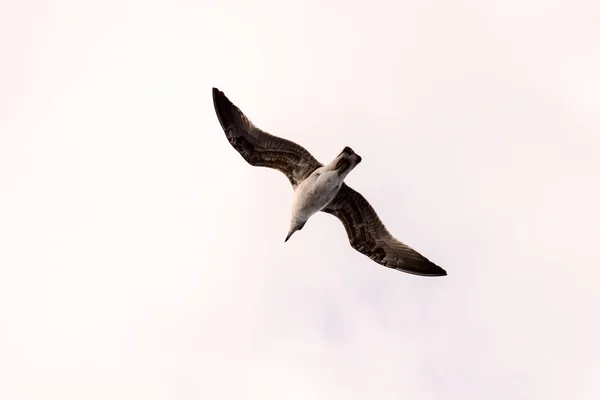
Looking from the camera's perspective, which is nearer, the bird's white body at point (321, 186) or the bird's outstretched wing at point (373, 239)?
the bird's white body at point (321, 186)

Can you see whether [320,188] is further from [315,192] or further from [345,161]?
[345,161]

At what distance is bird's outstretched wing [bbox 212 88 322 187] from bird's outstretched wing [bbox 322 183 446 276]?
78.2 inches

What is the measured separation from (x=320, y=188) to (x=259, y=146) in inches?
123

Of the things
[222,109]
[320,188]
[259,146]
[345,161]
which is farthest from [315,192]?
[222,109]

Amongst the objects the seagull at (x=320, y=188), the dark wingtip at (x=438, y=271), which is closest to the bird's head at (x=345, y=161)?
the seagull at (x=320, y=188)

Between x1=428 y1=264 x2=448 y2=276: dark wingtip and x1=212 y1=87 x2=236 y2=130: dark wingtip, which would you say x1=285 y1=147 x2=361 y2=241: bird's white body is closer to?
x1=212 y1=87 x2=236 y2=130: dark wingtip

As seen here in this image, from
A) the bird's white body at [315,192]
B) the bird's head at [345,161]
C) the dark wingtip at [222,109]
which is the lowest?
the bird's white body at [315,192]

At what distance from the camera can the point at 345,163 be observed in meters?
26.4

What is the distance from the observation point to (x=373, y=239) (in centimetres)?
2975

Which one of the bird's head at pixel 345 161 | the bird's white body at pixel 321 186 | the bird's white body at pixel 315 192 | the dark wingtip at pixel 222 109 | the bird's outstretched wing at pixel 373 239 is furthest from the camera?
the bird's outstretched wing at pixel 373 239

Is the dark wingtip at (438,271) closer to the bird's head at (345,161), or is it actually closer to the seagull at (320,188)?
the seagull at (320,188)

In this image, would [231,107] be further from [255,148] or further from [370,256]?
[370,256]

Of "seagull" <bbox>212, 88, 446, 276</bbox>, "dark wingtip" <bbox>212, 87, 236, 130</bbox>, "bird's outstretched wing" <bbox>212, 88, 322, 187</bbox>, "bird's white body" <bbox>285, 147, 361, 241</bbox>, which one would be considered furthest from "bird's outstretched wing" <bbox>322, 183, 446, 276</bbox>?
"dark wingtip" <bbox>212, 87, 236, 130</bbox>

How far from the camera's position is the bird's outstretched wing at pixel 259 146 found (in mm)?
27516
